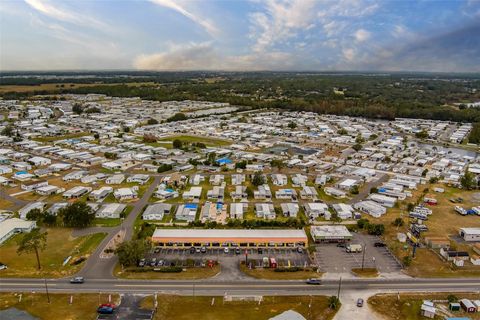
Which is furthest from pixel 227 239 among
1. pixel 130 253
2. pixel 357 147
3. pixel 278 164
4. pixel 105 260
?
pixel 357 147

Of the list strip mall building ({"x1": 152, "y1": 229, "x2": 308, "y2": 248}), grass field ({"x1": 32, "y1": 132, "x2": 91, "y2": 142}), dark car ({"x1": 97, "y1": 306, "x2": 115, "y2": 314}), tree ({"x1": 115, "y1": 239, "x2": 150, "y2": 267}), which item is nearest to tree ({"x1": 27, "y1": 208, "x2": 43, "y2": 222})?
tree ({"x1": 115, "y1": 239, "x2": 150, "y2": 267})

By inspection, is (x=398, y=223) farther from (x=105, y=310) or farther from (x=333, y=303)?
(x=105, y=310)

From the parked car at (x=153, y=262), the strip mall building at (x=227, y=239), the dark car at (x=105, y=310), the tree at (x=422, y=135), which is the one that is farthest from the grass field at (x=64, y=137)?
the tree at (x=422, y=135)

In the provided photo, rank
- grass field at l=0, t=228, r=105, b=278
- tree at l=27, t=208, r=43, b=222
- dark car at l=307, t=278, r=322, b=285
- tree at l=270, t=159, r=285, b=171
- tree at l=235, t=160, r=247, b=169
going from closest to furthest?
1. dark car at l=307, t=278, r=322, b=285
2. grass field at l=0, t=228, r=105, b=278
3. tree at l=27, t=208, r=43, b=222
4. tree at l=235, t=160, r=247, b=169
5. tree at l=270, t=159, r=285, b=171

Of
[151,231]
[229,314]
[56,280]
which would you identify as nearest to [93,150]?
[151,231]

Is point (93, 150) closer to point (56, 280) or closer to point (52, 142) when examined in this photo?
point (52, 142)

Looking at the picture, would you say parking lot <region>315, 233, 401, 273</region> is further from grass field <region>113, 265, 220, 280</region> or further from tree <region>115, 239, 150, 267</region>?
tree <region>115, 239, 150, 267</region>
